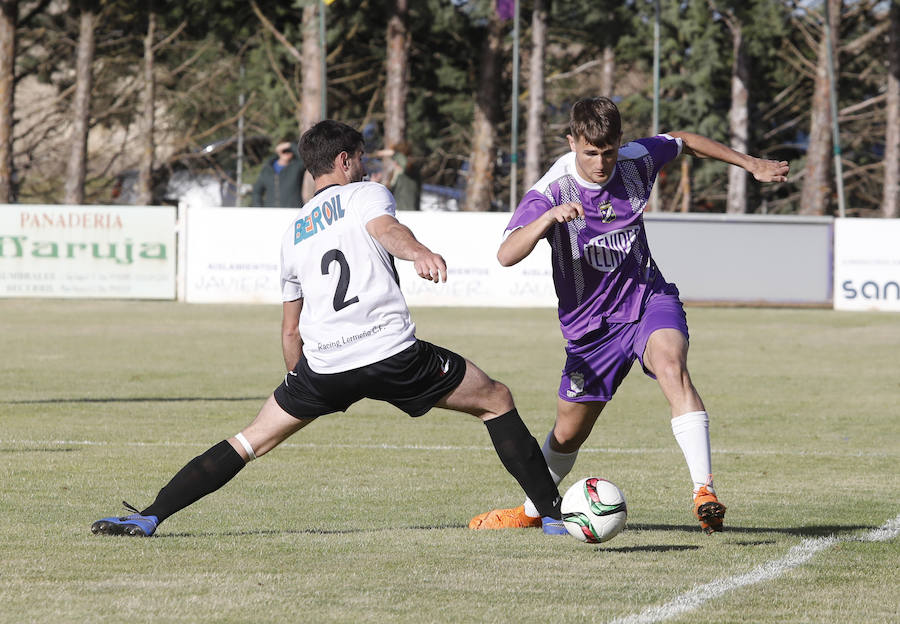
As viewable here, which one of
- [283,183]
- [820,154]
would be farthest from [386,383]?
[820,154]

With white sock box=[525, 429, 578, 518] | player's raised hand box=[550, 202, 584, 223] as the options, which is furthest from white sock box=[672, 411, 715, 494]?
player's raised hand box=[550, 202, 584, 223]

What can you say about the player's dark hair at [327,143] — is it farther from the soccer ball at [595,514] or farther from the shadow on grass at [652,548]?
the shadow on grass at [652,548]

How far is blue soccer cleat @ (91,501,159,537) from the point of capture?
21.7 ft

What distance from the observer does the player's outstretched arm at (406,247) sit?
223 inches

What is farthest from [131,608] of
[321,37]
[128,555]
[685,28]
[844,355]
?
[685,28]

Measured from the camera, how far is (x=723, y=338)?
21.0m

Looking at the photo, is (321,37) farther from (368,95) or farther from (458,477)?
(458,477)

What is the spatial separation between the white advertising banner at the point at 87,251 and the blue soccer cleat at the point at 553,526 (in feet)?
63.7

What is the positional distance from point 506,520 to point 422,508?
0.73m

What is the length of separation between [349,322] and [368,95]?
45764 mm

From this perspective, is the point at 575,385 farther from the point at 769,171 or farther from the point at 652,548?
the point at 769,171

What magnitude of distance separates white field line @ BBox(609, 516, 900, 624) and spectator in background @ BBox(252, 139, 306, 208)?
51.7ft

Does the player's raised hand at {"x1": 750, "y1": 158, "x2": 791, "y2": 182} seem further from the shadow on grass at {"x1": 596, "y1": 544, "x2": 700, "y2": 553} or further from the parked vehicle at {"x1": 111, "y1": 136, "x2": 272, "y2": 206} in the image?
the parked vehicle at {"x1": 111, "y1": 136, "x2": 272, "y2": 206}

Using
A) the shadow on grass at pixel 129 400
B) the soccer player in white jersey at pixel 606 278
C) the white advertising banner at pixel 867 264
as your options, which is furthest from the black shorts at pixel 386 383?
the white advertising banner at pixel 867 264
